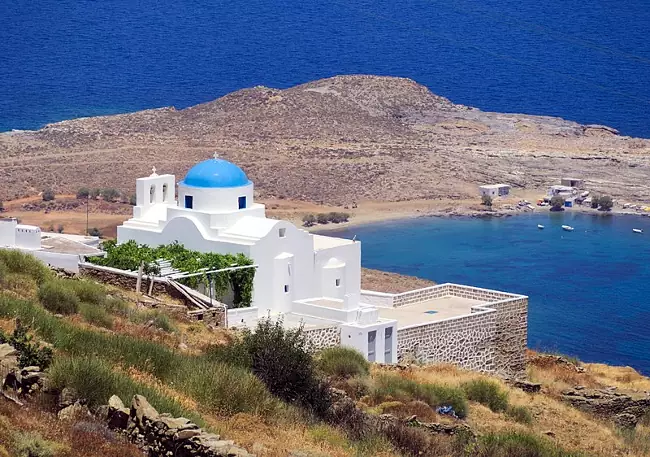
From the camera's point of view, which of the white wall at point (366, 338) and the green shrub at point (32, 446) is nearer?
the green shrub at point (32, 446)

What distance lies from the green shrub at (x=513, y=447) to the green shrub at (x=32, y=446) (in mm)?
6086

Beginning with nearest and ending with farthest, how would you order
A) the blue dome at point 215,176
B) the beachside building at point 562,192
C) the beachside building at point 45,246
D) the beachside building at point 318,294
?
the beachside building at point 318,294
the beachside building at point 45,246
the blue dome at point 215,176
the beachside building at point 562,192

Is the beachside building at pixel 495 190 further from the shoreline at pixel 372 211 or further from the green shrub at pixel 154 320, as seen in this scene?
the green shrub at pixel 154 320

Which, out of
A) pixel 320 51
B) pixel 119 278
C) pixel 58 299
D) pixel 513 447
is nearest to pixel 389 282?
pixel 119 278

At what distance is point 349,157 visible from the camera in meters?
72.6

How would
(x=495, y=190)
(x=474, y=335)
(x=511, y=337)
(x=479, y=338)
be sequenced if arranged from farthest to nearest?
1. (x=495, y=190)
2. (x=511, y=337)
3. (x=479, y=338)
4. (x=474, y=335)

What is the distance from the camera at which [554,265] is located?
53344mm

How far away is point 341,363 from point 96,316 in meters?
4.34

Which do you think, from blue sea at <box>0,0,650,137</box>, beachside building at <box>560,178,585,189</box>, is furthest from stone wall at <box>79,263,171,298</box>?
blue sea at <box>0,0,650,137</box>

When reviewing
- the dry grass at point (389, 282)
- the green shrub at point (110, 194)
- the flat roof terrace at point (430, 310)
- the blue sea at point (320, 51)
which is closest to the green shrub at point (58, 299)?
the flat roof terrace at point (430, 310)

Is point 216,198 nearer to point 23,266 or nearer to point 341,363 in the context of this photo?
point 23,266

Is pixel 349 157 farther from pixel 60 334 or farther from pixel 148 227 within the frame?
pixel 60 334

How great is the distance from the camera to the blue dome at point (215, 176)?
92.4 ft

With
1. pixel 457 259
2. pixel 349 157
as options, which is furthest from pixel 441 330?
pixel 349 157
